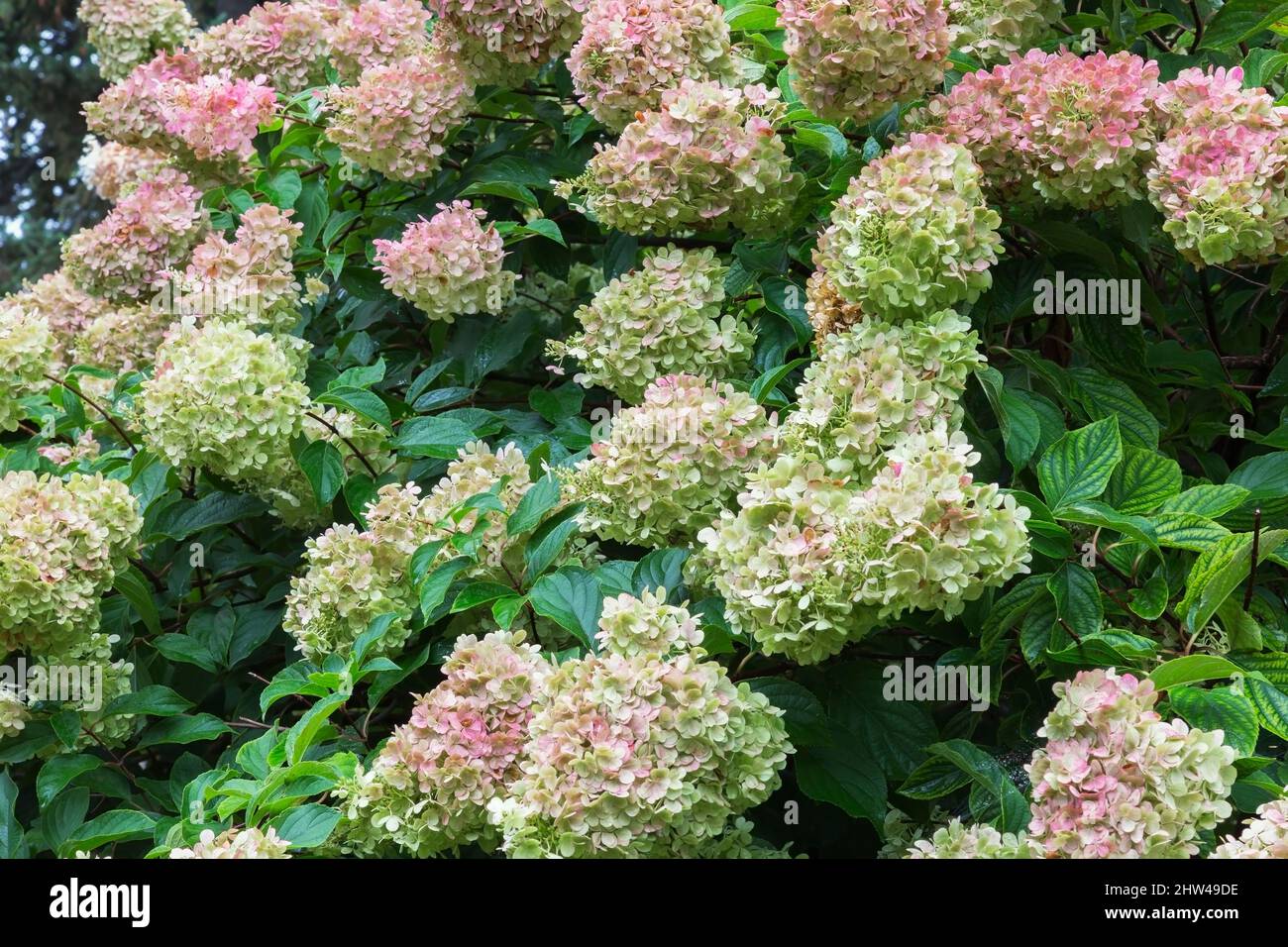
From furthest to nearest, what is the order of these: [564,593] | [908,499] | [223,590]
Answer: [223,590]
[564,593]
[908,499]

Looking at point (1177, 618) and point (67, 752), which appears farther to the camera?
point (67, 752)

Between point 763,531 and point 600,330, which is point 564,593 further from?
point 600,330

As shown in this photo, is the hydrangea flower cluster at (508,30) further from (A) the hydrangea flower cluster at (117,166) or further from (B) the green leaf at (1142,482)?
(A) the hydrangea flower cluster at (117,166)

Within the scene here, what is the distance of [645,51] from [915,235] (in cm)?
74

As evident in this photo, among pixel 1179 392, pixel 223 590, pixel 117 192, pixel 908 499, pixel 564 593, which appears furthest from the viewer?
pixel 117 192

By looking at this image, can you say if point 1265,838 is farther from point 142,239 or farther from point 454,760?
point 142,239

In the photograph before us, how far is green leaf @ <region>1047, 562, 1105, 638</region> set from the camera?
1.78 m

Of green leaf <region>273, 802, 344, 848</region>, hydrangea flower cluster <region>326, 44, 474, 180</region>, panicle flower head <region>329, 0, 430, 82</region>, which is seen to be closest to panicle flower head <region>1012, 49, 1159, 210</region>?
hydrangea flower cluster <region>326, 44, 474, 180</region>

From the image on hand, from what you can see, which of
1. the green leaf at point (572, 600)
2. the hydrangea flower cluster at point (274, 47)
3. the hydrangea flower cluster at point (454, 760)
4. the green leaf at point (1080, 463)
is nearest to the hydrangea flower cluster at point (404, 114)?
the hydrangea flower cluster at point (274, 47)

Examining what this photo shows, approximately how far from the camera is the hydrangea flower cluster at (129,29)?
13.3 feet

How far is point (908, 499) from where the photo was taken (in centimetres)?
166

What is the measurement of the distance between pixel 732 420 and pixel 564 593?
36cm

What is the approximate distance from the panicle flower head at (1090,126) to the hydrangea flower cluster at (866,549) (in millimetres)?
545
